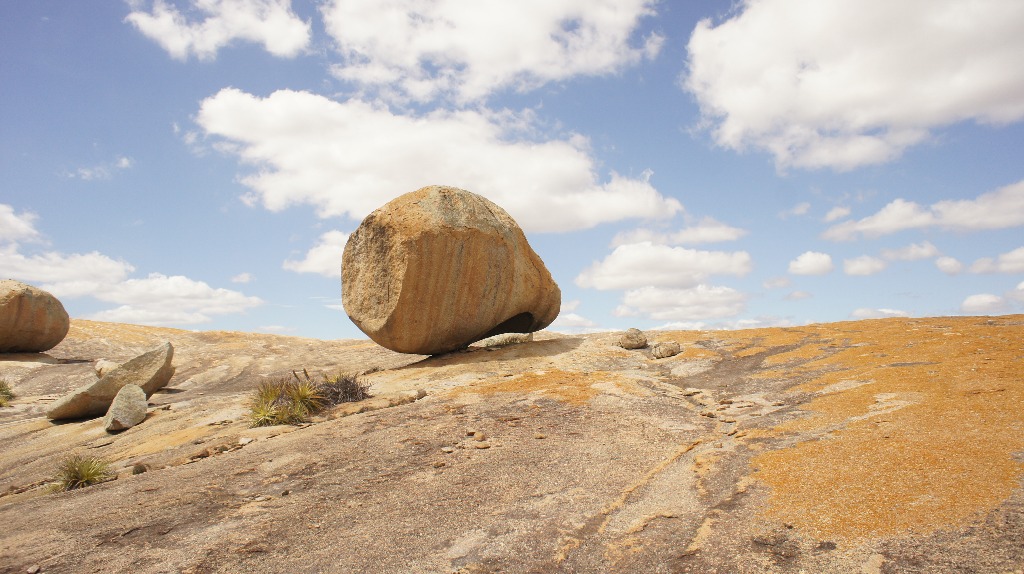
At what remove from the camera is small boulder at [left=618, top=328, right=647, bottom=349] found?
52.9 ft

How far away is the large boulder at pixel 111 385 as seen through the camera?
14414 mm

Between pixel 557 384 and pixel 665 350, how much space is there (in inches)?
189

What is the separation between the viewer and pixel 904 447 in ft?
19.0

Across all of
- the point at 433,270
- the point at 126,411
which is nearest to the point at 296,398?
the point at 433,270

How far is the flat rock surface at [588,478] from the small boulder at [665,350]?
2.01 m

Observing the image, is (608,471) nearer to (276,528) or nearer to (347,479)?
(347,479)

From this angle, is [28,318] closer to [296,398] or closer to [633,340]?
[296,398]

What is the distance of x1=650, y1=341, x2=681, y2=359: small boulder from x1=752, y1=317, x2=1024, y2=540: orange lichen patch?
438 cm

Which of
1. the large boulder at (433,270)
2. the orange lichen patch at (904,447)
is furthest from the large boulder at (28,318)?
the orange lichen patch at (904,447)

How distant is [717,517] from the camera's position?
188 inches

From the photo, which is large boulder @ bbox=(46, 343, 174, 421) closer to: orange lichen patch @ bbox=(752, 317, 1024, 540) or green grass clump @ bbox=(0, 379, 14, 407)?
green grass clump @ bbox=(0, 379, 14, 407)

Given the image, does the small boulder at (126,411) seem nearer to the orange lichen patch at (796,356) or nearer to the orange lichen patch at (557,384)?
the orange lichen patch at (557,384)

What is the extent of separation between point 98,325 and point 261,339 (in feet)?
42.3

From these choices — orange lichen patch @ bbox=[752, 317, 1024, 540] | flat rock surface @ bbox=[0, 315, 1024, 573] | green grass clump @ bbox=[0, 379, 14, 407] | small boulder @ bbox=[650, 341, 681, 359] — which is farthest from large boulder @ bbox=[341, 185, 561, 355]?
green grass clump @ bbox=[0, 379, 14, 407]
